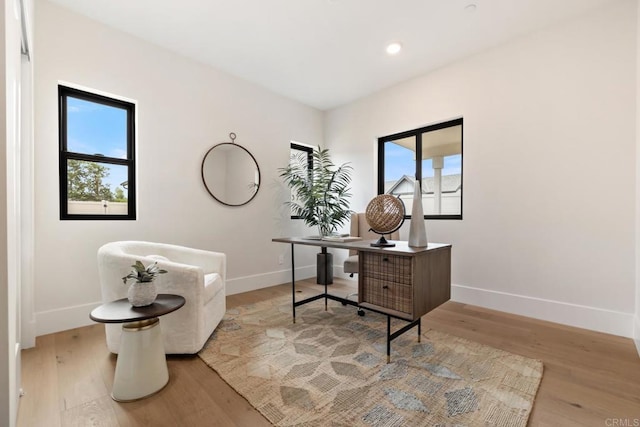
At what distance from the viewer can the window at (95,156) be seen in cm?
251

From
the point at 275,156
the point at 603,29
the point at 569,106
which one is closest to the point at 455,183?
the point at 569,106

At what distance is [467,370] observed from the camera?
70.9 inches

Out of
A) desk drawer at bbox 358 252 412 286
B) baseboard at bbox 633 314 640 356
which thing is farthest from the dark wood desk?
baseboard at bbox 633 314 640 356

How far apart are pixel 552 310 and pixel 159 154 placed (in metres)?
4.19

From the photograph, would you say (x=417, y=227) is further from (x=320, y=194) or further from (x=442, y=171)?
(x=320, y=194)

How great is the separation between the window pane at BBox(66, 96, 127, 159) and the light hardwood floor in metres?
1.65

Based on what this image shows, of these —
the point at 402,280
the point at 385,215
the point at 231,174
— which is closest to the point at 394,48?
the point at 385,215

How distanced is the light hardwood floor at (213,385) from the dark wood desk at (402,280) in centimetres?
71

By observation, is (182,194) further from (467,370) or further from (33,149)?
(467,370)

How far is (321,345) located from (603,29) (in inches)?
140

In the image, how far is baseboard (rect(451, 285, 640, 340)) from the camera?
2328 millimetres

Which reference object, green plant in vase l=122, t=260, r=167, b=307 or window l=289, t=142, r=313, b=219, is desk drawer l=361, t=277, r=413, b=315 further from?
window l=289, t=142, r=313, b=219

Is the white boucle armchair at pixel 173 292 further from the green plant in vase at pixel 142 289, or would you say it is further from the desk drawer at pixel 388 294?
the desk drawer at pixel 388 294

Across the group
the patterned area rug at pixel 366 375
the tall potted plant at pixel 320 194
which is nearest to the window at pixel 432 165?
the tall potted plant at pixel 320 194
